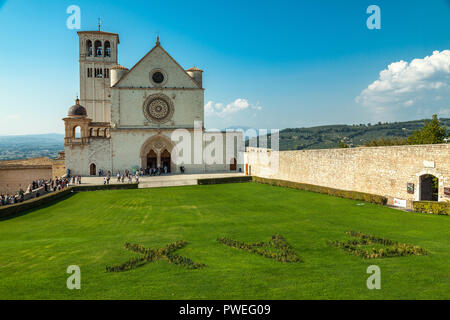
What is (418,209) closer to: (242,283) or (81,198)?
(242,283)

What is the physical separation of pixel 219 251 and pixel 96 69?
157 ft

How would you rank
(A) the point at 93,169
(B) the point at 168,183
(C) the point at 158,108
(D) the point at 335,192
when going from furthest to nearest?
(C) the point at 158,108
(A) the point at 93,169
(B) the point at 168,183
(D) the point at 335,192

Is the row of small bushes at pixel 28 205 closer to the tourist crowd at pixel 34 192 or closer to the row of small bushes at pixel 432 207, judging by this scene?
the tourist crowd at pixel 34 192

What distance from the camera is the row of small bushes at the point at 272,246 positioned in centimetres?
993

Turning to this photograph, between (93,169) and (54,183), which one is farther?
(93,169)

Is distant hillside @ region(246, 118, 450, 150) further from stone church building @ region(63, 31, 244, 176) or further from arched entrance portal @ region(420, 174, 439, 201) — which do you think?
arched entrance portal @ region(420, 174, 439, 201)

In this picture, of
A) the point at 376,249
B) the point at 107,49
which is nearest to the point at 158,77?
the point at 107,49

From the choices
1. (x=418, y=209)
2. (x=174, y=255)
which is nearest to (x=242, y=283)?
(x=174, y=255)

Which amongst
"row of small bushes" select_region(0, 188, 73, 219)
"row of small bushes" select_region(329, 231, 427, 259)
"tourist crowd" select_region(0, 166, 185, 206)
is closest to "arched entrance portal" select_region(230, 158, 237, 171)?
"tourist crowd" select_region(0, 166, 185, 206)

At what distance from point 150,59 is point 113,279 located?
3852cm

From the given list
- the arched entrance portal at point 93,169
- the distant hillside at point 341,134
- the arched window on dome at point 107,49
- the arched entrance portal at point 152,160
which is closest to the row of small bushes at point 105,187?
the arched entrance portal at point 93,169

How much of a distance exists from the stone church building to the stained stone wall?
45.2 ft

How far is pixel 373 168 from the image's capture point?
21.6 m

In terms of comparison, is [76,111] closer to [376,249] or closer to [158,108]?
[158,108]
